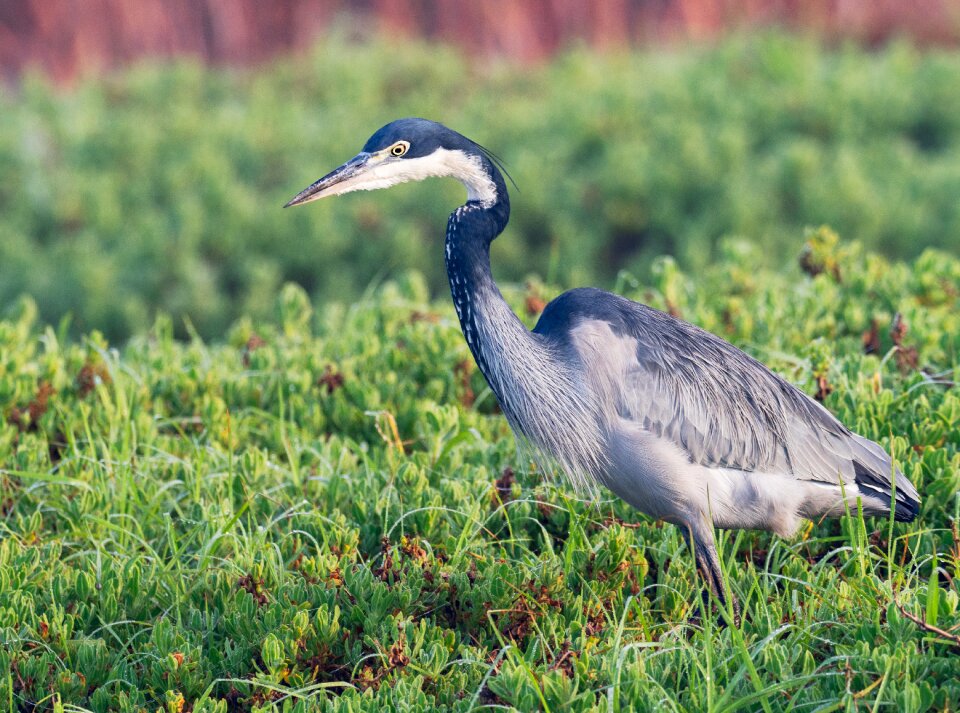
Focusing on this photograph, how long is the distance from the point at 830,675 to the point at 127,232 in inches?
315

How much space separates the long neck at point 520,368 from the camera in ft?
14.1

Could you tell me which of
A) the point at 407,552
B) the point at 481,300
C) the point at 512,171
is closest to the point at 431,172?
the point at 481,300

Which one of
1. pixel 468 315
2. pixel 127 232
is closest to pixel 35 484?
pixel 468 315

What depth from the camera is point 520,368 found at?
4.32 metres

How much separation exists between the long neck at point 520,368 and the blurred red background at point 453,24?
10.5m

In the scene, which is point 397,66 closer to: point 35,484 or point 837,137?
point 837,137

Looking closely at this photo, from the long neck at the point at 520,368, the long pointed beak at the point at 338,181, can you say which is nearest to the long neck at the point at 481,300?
the long neck at the point at 520,368

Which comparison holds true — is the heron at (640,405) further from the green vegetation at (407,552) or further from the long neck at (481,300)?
the green vegetation at (407,552)

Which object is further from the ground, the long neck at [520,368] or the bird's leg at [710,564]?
the long neck at [520,368]

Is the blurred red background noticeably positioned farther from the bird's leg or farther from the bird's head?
the bird's leg

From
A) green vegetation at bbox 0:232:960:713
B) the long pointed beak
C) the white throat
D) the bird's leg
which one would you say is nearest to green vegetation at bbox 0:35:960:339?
green vegetation at bbox 0:232:960:713

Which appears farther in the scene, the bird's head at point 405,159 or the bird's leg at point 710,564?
the bird's head at point 405,159

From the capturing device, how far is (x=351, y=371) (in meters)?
6.05

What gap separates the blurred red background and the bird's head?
1033cm
